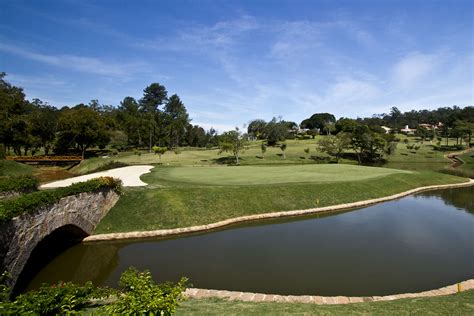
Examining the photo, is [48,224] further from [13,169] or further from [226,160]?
[226,160]

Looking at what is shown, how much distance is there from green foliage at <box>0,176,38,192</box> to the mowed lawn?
193 inches

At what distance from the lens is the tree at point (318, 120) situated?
142 meters

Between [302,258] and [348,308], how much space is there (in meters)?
6.54

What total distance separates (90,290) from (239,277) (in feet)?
22.9

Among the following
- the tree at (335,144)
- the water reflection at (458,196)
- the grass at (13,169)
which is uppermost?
the tree at (335,144)

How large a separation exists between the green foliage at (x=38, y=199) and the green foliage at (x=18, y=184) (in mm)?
2155

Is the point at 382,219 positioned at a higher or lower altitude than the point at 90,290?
lower

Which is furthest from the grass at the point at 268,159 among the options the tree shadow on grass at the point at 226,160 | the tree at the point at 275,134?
the tree at the point at 275,134

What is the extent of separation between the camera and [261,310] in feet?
29.5

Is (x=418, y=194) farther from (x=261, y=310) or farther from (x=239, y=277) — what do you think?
(x=261, y=310)

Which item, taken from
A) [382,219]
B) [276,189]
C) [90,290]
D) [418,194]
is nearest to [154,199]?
[276,189]

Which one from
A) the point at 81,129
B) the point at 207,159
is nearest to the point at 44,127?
the point at 81,129

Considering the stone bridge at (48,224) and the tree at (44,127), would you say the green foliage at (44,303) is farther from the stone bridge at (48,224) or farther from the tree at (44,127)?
the tree at (44,127)

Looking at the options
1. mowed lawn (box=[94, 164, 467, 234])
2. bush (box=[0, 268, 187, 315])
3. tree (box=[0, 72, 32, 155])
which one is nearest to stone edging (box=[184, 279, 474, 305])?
bush (box=[0, 268, 187, 315])
